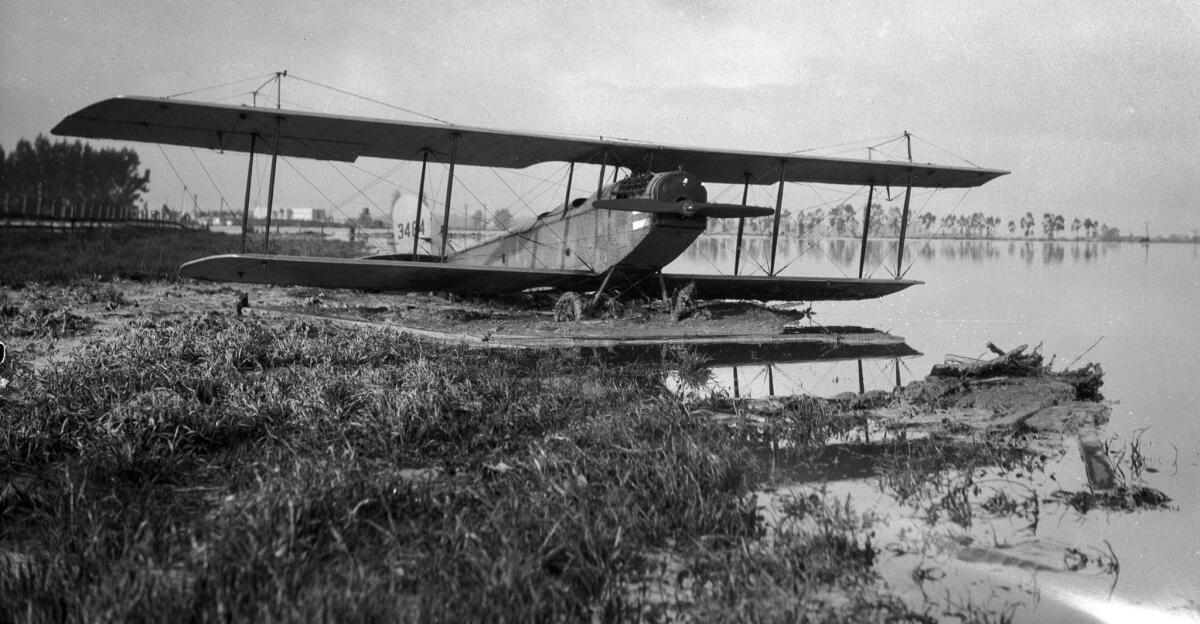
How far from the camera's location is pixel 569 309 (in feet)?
42.3

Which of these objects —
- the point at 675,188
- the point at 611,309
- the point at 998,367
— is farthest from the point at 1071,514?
the point at 611,309

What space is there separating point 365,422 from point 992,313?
1579 centimetres

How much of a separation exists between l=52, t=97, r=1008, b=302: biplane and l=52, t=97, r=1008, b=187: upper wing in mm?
31

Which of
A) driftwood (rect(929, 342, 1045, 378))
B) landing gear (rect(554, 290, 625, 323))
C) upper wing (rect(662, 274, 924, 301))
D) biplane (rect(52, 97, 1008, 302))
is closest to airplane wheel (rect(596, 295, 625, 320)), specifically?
landing gear (rect(554, 290, 625, 323))

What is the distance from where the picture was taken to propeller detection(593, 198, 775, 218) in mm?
11453

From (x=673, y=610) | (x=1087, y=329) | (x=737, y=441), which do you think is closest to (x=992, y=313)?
(x=1087, y=329)

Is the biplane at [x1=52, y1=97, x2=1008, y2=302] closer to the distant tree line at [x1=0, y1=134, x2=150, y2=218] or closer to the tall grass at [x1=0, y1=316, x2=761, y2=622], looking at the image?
the tall grass at [x1=0, y1=316, x2=761, y2=622]

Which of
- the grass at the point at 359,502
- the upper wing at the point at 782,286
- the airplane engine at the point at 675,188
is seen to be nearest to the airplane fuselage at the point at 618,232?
the airplane engine at the point at 675,188

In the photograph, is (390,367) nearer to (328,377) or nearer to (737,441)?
(328,377)

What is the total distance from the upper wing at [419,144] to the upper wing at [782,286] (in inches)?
89.1

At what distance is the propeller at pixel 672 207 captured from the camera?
37.6 feet

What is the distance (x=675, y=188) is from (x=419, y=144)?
483 centimetres

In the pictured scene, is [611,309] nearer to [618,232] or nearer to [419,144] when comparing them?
[618,232]

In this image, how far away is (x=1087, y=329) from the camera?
1359 centimetres
